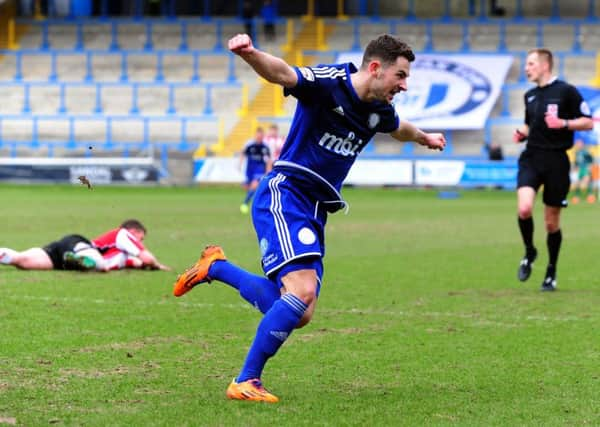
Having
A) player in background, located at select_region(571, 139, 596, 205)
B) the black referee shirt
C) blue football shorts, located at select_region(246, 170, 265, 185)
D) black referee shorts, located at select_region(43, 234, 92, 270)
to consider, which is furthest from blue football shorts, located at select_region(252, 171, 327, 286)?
player in background, located at select_region(571, 139, 596, 205)

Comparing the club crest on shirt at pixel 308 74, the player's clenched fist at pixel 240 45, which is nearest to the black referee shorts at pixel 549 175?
the club crest on shirt at pixel 308 74

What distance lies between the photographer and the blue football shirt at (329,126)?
6645mm

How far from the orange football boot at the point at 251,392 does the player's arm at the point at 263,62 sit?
65.8 inches

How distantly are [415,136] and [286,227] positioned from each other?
4.76 feet

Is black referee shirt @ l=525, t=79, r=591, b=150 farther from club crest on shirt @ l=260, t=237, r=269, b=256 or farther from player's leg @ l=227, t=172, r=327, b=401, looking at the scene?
club crest on shirt @ l=260, t=237, r=269, b=256

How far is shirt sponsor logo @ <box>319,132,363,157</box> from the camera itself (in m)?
6.82

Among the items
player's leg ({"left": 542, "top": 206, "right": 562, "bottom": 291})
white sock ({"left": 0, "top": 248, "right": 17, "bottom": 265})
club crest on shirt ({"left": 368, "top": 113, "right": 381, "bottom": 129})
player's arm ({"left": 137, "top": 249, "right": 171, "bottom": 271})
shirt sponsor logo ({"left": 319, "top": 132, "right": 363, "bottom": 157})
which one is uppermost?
club crest on shirt ({"left": 368, "top": 113, "right": 381, "bottom": 129})

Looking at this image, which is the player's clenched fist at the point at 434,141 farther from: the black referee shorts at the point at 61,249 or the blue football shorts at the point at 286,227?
the black referee shorts at the point at 61,249

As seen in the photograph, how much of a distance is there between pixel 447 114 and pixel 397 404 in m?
37.2

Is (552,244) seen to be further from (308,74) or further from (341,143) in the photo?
(308,74)

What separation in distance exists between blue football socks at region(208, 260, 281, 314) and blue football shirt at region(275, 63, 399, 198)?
2.24ft

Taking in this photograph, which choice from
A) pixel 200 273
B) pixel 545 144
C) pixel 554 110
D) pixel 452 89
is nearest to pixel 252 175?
pixel 452 89

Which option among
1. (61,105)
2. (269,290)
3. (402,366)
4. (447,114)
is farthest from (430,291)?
(61,105)

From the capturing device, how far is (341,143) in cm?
686
